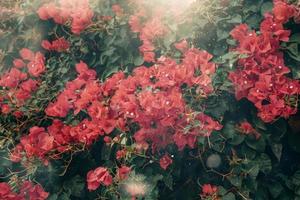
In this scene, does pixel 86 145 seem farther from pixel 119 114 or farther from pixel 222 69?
pixel 222 69

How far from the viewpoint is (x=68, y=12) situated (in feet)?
9.43

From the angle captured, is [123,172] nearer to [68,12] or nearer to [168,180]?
[168,180]

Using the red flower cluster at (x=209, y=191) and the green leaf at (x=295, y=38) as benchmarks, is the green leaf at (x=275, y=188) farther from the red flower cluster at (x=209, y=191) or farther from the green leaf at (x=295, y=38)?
the green leaf at (x=295, y=38)

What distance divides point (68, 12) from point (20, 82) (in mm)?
618

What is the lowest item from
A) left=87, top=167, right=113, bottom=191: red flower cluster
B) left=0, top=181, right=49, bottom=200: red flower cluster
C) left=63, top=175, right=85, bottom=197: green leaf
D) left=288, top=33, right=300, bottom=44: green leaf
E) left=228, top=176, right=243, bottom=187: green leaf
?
left=63, top=175, right=85, bottom=197: green leaf

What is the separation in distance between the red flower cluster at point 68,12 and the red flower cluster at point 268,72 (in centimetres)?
107

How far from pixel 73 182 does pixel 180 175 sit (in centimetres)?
65

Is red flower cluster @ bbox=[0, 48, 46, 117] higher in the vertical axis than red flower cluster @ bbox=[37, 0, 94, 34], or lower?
lower

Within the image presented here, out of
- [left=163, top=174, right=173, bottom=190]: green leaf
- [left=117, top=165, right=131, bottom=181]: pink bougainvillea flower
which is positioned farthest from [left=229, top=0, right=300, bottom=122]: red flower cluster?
[left=117, top=165, right=131, bottom=181]: pink bougainvillea flower

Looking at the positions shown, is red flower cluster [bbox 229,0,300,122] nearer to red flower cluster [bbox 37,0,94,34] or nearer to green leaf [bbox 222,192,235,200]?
green leaf [bbox 222,192,235,200]

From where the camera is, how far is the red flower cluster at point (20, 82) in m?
2.69

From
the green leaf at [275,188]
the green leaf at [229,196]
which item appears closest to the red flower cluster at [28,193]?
the green leaf at [229,196]

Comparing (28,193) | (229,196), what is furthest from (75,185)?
(229,196)

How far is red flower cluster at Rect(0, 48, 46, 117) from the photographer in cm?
269
